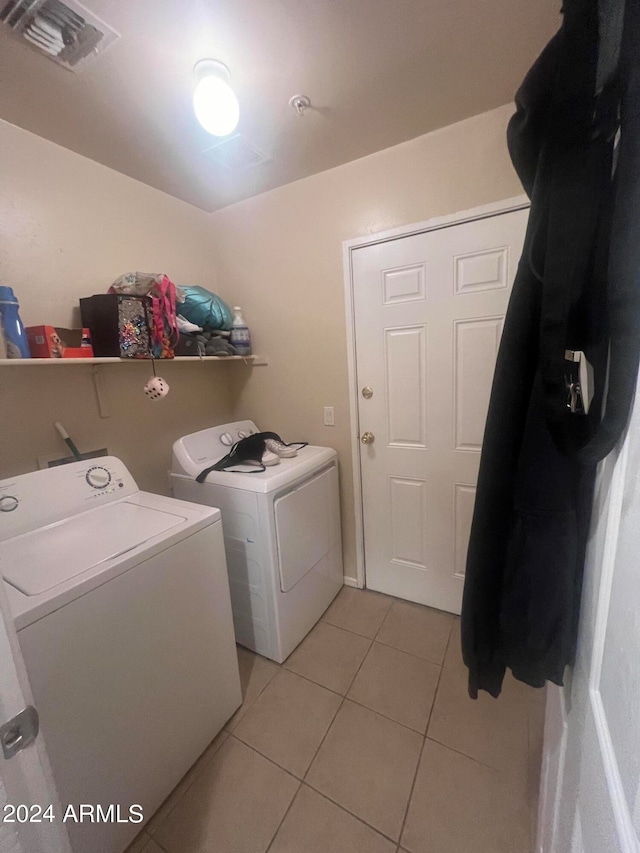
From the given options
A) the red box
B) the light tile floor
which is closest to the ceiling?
the red box

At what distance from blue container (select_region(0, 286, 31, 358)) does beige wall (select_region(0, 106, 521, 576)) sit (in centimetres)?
20

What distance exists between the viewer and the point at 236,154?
1671mm

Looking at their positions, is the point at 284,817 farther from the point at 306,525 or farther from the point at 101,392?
the point at 101,392

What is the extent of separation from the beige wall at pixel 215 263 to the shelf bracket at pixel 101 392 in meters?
0.03

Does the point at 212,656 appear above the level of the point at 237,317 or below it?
below

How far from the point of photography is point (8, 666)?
48 centimetres

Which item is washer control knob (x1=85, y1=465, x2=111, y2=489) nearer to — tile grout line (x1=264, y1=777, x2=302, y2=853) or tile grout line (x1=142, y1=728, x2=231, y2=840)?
tile grout line (x1=142, y1=728, x2=231, y2=840)

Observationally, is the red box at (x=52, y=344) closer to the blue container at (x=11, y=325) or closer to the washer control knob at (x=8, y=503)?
the blue container at (x=11, y=325)

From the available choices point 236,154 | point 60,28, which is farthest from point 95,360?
point 236,154

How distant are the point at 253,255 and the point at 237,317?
1.33 ft

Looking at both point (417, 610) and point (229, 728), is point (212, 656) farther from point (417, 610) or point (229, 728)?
point (417, 610)

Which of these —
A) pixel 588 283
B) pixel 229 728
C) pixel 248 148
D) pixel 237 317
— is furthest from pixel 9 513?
pixel 248 148

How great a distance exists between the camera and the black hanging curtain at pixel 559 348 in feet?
1.40

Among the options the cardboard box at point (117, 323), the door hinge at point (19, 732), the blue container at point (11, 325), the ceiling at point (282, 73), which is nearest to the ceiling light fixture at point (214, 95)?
the ceiling at point (282, 73)
